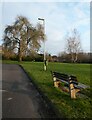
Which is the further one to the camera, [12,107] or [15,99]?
[15,99]

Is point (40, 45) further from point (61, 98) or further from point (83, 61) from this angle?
point (61, 98)

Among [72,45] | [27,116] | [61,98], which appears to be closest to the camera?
[27,116]

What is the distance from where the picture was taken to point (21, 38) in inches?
2677

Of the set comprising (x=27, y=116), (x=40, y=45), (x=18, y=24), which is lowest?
(x=27, y=116)

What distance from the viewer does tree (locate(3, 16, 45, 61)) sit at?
67.6 m

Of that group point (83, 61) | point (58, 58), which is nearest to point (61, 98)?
point (83, 61)

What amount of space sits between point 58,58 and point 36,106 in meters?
82.3

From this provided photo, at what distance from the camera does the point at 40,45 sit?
6981cm

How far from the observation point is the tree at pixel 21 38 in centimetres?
6762

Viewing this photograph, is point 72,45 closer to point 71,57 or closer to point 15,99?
point 71,57

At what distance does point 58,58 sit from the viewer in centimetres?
9162

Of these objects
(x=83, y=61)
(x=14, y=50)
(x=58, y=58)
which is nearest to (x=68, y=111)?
(x=14, y=50)

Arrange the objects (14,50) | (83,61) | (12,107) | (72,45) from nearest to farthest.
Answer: (12,107) → (14,50) → (83,61) → (72,45)

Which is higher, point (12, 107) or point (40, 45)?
point (40, 45)
